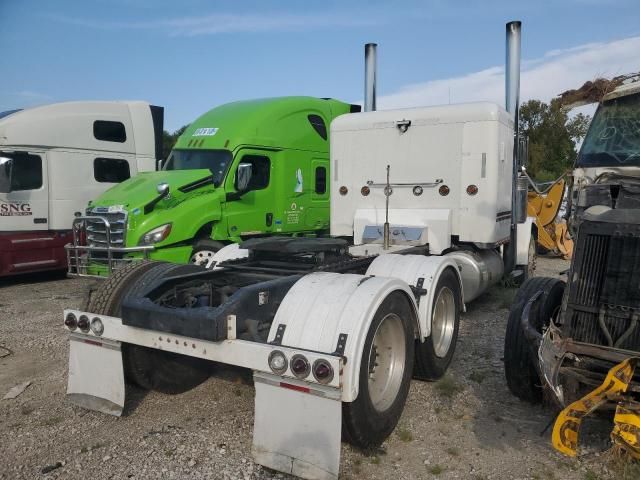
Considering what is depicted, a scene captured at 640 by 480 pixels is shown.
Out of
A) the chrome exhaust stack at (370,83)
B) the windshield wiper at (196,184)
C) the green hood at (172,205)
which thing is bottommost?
the green hood at (172,205)

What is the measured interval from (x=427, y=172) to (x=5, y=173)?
741 cm

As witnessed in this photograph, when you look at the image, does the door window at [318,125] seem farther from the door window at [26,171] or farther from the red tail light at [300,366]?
the red tail light at [300,366]

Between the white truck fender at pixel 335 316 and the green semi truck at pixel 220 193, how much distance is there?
5020mm

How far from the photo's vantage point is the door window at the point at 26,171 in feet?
32.2

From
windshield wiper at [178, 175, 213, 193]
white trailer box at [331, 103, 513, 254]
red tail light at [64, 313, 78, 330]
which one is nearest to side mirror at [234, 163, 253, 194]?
windshield wiper at [178, 175, 213, 193]

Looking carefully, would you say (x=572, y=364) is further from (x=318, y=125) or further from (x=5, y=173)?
(x=5, y=173)

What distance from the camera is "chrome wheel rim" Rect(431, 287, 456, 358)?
17.1 ft

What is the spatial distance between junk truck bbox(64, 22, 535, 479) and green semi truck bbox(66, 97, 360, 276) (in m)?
2.27

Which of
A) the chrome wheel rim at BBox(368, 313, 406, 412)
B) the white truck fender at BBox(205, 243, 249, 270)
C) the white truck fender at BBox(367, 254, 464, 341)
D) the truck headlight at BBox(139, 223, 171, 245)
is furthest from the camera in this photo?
the truck headlight at BBox(139, 223, 171, 245)

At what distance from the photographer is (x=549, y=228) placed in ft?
45.2

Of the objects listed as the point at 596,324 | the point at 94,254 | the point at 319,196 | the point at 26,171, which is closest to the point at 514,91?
the point at 319,196

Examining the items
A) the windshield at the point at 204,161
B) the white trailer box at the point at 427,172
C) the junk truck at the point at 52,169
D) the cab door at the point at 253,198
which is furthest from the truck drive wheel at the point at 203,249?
the junk truck at the point at 52,169

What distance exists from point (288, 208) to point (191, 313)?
663 cm

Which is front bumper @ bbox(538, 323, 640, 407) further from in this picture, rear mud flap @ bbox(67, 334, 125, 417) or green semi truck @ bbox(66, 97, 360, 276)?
green semi truck @ bbox(66, 97, 360, 276)
